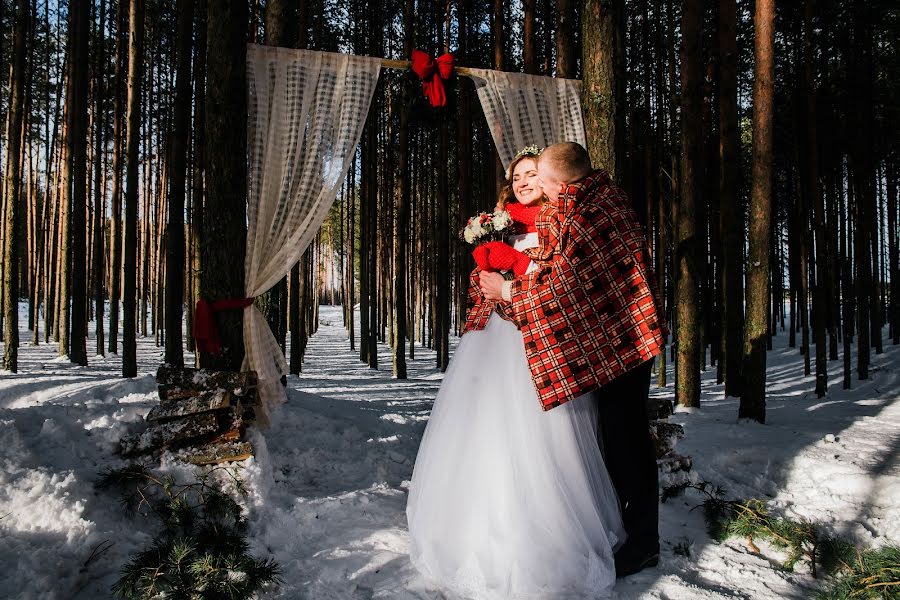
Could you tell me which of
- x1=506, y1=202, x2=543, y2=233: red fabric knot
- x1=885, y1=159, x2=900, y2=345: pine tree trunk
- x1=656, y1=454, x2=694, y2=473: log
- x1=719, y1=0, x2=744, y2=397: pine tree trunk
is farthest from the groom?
x1=885, y1=159, x2=900, y2=345: pine tree trunk

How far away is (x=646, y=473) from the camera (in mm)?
2527

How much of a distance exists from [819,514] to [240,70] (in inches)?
198

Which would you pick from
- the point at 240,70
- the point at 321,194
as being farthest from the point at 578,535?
the point at 240,70

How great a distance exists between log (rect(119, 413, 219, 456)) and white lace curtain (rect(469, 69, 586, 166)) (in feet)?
10.6

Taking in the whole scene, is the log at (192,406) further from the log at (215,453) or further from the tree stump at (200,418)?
the log at (215,453)

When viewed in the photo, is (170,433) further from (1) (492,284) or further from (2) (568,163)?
(2) (568,163)

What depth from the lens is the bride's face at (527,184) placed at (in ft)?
9.16

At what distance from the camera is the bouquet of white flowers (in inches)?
102

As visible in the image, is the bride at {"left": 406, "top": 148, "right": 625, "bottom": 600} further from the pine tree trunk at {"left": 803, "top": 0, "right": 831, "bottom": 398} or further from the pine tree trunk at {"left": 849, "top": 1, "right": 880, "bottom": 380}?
the pine tree trunk at {"left": 849, "top": 1, "right": 880, "bottom": 380}

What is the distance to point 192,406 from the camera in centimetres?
351

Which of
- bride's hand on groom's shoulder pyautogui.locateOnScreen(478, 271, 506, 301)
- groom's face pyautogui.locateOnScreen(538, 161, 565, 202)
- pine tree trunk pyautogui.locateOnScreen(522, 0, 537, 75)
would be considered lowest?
bride's hand on groom's shoulder pyautogui.locateOnScreen(478, 271, 506, 301)

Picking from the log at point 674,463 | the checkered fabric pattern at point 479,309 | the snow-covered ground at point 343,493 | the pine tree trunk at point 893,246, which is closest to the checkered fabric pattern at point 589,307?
the checkered fabric pattern at point 479,309

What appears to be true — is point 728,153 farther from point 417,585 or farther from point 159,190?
point 159,190

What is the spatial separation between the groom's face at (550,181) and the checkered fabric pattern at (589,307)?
4.3 inches
